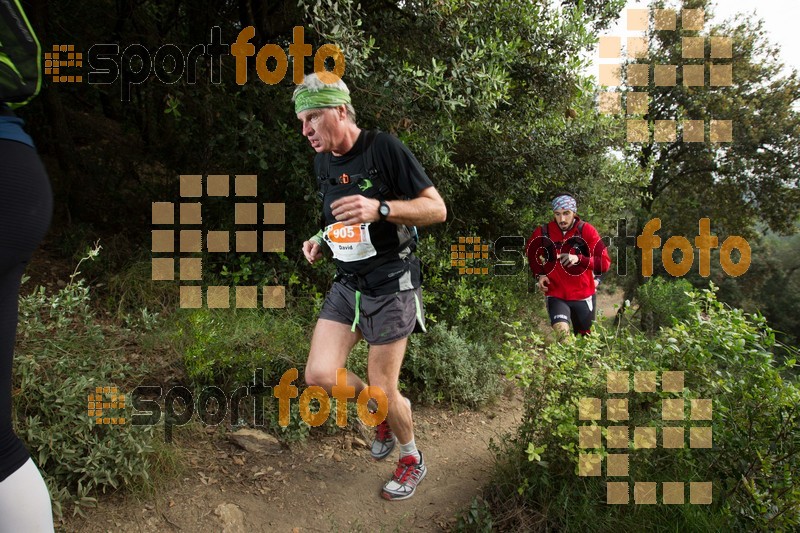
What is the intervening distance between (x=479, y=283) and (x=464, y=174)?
196 cm

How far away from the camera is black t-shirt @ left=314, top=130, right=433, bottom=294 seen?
9.66ft

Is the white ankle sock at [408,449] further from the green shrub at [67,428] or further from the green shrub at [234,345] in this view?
the green shrub at [67,428]

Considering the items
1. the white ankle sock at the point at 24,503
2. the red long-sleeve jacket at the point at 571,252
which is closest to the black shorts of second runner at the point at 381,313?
the white ankle sock at the point at 24,503

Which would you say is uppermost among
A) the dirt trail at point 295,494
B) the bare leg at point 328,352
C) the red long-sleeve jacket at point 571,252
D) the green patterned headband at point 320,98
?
the green patterned headband at point 320,98

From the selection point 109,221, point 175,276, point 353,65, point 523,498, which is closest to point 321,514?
point 523,498

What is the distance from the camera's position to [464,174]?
5.93m

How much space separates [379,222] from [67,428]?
2.25 metres

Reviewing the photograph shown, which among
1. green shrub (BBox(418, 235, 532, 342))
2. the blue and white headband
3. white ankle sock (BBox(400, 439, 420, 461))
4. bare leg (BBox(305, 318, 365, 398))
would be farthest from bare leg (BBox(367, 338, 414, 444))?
the blue and white headband

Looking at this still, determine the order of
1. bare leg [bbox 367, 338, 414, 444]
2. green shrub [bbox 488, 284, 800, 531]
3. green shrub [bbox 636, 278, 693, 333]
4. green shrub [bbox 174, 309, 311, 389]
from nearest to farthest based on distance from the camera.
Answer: green shrub [bbox 488, 284, 800, 531] → bare leg [bbox 367, 338, 414, 444] → green shrub [bbox 174, 309, 311, 389] → green shrub [bbox 636, 278, 693, 333]

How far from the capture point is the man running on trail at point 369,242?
2.93m

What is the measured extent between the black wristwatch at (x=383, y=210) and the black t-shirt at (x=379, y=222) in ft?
0.80

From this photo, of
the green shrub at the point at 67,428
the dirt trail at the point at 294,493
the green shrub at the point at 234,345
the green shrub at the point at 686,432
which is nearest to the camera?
the green shrub at the point at 686,432

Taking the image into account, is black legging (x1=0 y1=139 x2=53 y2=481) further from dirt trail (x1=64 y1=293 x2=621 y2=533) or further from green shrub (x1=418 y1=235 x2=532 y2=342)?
green shrub (x1=418 y1=235 x2=532 y2=342)

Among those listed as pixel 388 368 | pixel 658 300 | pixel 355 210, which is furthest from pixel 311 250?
pixel 658 300
